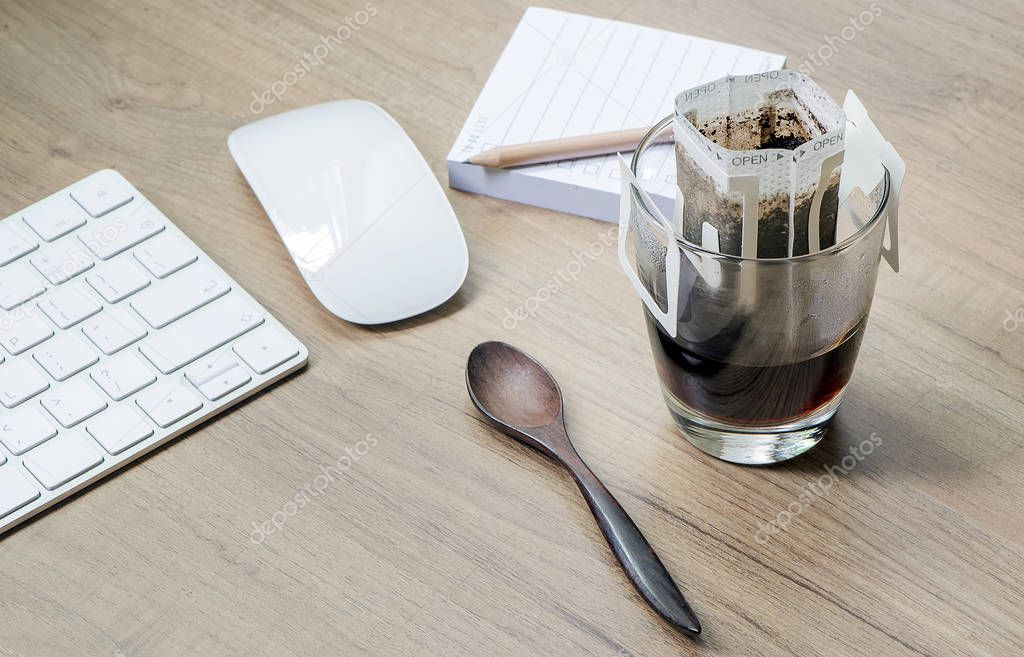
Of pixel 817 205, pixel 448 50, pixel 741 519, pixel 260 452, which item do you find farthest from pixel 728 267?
pixel 448 50

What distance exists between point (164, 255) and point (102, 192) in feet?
0.26

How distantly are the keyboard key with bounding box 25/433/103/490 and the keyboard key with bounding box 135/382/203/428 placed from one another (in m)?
0.04

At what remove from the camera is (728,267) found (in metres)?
0.45

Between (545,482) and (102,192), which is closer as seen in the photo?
(545,482)

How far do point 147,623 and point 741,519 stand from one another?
30 cm

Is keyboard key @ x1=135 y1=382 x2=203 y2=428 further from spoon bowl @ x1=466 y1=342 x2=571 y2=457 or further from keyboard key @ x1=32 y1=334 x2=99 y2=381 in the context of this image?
spoon bowl @ x1=466 y1=342 x2=571 y2=457

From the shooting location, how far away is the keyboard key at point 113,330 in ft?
1.97

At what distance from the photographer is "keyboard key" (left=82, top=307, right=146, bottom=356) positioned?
0.60 meters

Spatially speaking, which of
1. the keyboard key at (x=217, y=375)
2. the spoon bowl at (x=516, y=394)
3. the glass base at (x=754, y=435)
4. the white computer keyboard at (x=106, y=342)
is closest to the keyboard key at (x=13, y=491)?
the white computer keyboard at (x=106, y=342)

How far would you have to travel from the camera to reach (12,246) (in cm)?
65

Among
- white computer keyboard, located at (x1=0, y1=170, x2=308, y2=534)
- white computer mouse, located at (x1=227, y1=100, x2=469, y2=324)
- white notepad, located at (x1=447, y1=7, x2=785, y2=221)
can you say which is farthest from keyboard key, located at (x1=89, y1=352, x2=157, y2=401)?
white notepad, located at (x1=447, y1=7, x2=785, y2=221)

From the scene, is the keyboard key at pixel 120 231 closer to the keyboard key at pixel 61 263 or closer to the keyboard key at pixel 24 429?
the keyboard key at pixel 61 263

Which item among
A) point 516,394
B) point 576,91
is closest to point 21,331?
point 516,394

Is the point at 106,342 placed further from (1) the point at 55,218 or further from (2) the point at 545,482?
(2) the point at 545,482
